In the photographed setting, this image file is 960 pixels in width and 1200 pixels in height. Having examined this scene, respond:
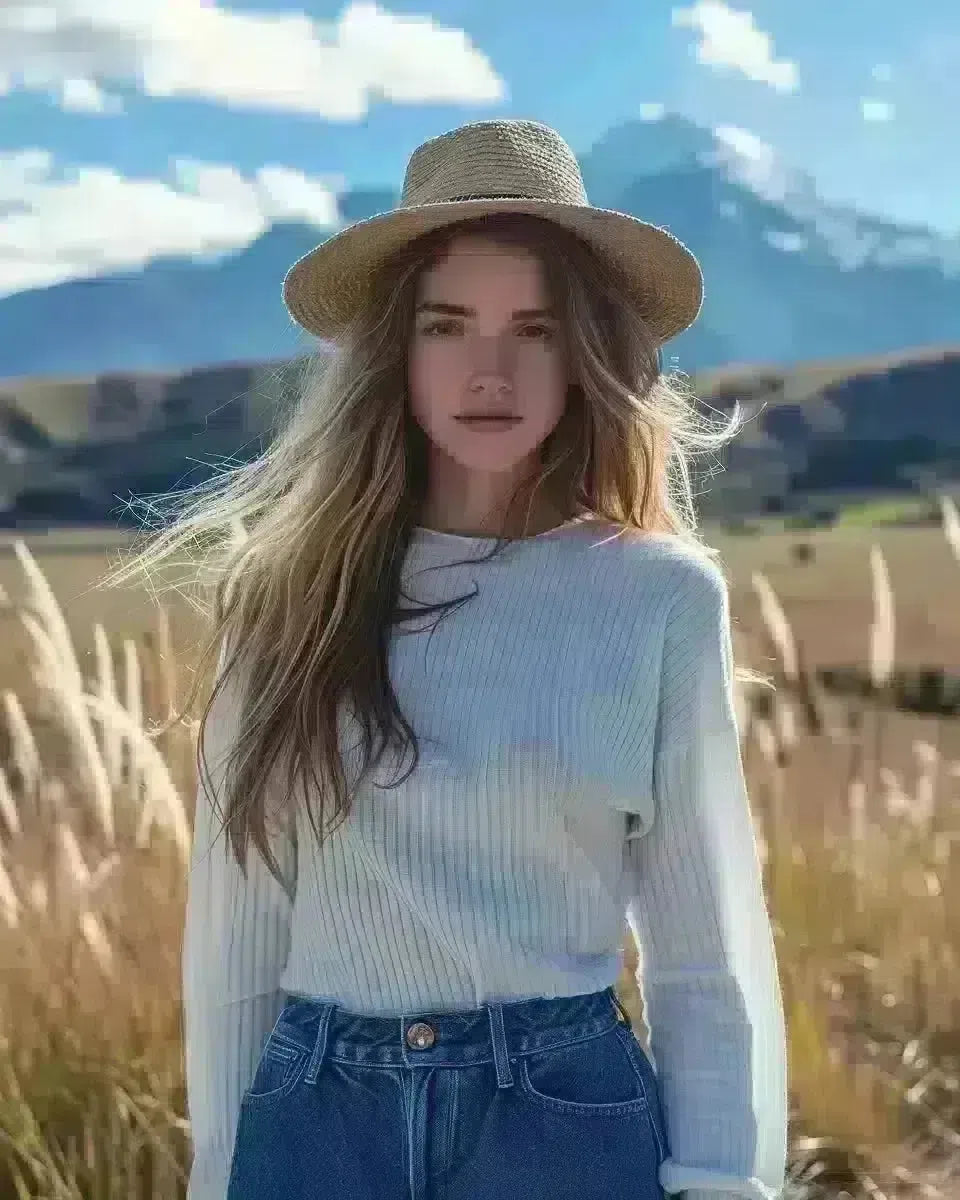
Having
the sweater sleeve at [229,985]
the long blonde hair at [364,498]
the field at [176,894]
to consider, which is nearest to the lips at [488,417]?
the long blonde hair at [364,498]

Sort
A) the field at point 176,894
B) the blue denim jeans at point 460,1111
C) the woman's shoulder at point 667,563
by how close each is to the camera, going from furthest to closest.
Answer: the field at point 176,894 < the woman's shoulder at point 667,563 < the blue denim jeans at point 460,1111

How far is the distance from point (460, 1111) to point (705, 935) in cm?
32

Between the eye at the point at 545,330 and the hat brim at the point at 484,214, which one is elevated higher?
the hat brim at the point at 484,214

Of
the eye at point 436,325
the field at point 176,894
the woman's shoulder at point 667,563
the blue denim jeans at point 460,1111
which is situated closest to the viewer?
the blue denim jeans at point 460,1111

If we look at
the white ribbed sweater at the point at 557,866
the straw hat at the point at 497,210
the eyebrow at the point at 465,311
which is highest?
the straw hat at the point at 497,210

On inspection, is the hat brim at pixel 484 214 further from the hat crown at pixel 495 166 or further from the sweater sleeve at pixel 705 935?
the sweater sleeve at pixel 705 935

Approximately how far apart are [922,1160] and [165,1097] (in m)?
1.48

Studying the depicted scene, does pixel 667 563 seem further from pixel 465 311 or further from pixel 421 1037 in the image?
pixel 421 1037

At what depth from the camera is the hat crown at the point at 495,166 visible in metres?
1.59

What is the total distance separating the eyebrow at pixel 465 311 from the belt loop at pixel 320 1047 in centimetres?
78

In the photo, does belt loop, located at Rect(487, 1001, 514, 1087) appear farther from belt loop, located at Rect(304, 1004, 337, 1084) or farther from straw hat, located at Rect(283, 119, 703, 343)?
straw hat, located at Rect(283, 119, 703, 343)

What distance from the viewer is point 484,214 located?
5.21 ft

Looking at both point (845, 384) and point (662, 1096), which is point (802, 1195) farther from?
point (845, 384)

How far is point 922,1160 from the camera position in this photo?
8.91 ft
